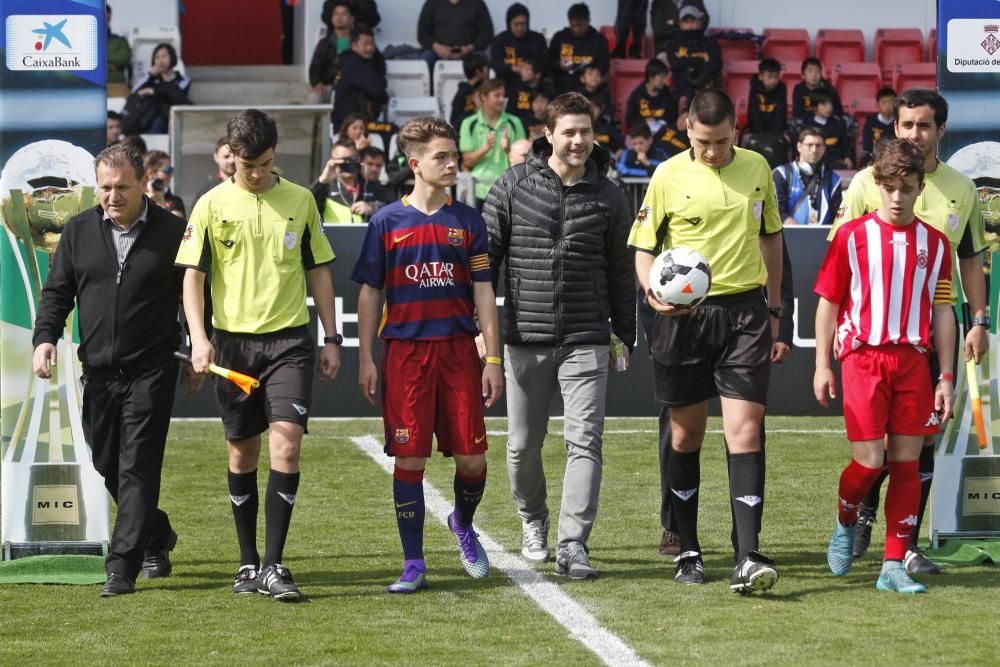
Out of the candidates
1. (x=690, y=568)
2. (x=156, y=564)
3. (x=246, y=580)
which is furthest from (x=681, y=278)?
(x=156, y=564)

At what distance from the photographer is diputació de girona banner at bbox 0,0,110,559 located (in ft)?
24.4

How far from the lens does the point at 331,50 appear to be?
733 inches

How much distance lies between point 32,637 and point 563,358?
8.38 feet

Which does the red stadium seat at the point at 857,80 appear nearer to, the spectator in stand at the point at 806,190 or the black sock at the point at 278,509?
the spectator in stand at the point at 806,190

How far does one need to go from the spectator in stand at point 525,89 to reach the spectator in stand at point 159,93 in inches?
140

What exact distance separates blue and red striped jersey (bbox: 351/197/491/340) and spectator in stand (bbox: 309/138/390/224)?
585 cm

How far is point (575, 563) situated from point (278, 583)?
50.6 inches

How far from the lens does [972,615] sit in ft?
20.9

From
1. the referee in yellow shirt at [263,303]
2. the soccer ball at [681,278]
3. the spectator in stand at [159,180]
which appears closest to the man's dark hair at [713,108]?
the soccer ball at [681,278]

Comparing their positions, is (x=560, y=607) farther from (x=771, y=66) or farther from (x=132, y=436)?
(x=771, y=66)

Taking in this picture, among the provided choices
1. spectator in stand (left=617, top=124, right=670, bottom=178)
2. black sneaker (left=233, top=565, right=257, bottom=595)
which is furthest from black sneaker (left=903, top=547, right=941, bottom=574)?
spectator in stand (left=617, top=124, right=670, bottom=178)

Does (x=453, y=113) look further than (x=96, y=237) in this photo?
Yes

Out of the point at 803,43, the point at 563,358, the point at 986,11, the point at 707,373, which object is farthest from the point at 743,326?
the point at 803,43

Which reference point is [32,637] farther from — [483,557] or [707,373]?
[707,373]
